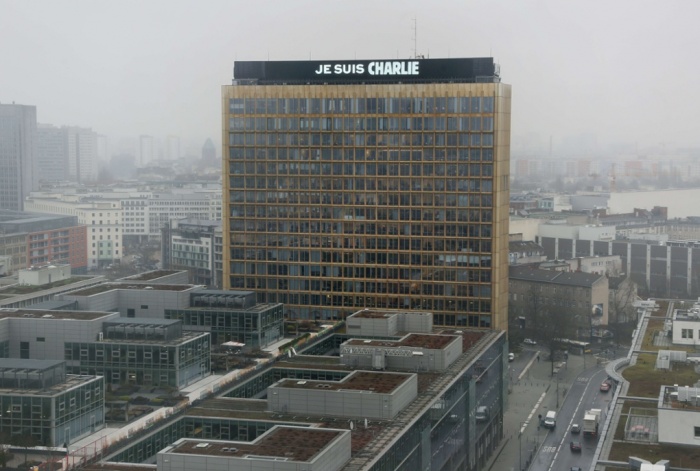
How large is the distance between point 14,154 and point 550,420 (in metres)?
66.5

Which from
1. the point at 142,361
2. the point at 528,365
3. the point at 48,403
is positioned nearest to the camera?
the point at 48,403

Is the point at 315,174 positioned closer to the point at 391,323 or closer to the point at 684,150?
the point at 391,323

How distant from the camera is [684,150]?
279 ft

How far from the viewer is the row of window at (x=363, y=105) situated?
33656mm

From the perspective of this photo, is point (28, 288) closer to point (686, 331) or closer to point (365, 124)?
point (365, 124)

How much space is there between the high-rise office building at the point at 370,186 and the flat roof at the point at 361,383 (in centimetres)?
1029

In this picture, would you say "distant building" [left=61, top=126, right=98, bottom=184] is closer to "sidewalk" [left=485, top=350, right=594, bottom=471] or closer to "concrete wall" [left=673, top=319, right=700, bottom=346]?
"sidewalk" [left=485, top=350, right=594, bottom=471]

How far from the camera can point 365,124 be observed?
3459 cm

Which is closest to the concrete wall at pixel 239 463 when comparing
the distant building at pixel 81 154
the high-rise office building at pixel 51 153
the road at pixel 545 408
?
the road at pixel 545 408

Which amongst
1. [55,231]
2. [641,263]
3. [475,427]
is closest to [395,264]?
[475,427]

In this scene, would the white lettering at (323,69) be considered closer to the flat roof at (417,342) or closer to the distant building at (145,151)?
the flat roof at (417,342)

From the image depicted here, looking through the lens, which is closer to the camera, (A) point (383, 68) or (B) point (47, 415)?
(B) point (47, 415)

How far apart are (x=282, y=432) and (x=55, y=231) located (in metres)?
48.3

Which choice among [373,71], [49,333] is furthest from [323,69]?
[49,333]
